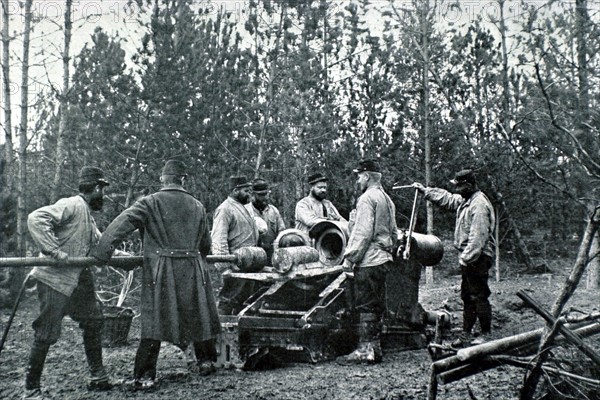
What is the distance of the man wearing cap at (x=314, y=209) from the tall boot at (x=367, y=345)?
70.6 inches

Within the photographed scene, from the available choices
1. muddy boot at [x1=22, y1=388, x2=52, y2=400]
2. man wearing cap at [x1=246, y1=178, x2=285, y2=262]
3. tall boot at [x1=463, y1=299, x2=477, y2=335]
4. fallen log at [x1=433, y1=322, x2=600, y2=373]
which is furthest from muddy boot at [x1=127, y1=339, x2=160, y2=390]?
tall boot at [x1=463, y1=299, x2=477, y2=335]

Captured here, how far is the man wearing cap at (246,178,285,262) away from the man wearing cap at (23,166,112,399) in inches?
123

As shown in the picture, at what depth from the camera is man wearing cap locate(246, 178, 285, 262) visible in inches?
343

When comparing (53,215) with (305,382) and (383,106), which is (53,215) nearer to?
(305,382)

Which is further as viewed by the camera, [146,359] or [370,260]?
[370,260]

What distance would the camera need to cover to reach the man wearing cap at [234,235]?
741cm

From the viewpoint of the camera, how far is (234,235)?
8023mm

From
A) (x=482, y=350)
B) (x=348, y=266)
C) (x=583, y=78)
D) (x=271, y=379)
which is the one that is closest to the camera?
(x=482, y=350)

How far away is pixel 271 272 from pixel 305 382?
6.33 feet

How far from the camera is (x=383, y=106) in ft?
51.5

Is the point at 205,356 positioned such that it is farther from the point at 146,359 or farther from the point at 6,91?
the point at 6,91

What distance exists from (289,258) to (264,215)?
2.39m

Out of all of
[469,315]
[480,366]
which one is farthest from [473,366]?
[469,315]

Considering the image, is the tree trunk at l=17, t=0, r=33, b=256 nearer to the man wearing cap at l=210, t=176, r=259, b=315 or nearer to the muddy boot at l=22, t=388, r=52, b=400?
the man wearing cap at l=210, t=176, r=259, b=315
